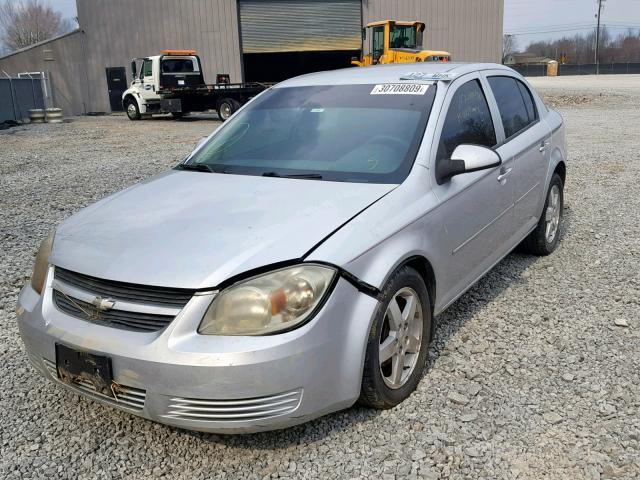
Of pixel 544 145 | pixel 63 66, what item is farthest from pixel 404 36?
pixel 544 145

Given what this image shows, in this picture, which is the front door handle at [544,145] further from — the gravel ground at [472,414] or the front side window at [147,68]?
the front side window at [147,68]

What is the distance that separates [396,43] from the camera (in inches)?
900

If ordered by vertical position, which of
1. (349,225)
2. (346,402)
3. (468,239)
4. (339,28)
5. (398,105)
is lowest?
(346,402)

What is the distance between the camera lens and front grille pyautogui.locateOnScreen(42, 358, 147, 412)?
2.39 metres

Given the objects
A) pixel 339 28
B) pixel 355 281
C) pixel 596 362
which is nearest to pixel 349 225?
pixel 355 281

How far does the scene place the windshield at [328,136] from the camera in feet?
10.8

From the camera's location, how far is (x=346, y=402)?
8.48 ft

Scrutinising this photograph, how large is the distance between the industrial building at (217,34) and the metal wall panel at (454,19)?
0.05 meters

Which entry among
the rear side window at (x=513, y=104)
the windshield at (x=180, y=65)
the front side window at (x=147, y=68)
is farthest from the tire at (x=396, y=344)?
the front side window at (x=147, y=68)

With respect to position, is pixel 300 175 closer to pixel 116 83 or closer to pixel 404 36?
pixel 404 36

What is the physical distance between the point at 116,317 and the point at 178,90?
2048 cm

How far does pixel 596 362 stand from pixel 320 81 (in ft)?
8.07

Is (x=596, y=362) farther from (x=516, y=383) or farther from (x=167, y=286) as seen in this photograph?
(x=167, y=286)

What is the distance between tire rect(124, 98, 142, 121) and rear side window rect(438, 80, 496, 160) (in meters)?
21.6
